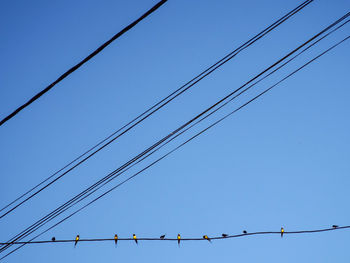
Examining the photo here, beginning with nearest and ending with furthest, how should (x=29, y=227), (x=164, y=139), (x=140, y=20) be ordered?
(x=140, y=20), (x=164, y=139), (x=29, y=227)

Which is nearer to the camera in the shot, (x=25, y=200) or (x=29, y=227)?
(x=25, y=200)

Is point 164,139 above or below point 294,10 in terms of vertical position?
below

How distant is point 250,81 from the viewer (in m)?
4.32

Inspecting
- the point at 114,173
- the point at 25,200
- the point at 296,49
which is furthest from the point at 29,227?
the point at 296,49

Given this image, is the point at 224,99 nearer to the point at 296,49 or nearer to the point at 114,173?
the point at 296,49

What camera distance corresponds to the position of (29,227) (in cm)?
519

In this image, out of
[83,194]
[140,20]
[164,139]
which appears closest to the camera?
[140,20]

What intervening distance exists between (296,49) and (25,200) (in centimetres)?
477

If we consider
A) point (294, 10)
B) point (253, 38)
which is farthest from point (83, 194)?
point (294, 10)

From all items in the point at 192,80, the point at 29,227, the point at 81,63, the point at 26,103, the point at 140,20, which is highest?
the point at 192,80

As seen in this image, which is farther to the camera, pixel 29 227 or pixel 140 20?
pixel 29 227

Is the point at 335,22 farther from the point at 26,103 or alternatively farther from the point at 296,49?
the point at 26,103

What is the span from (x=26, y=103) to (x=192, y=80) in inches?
85.0

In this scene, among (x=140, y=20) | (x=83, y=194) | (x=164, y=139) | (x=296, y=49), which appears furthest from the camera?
(x=83, y=194)
